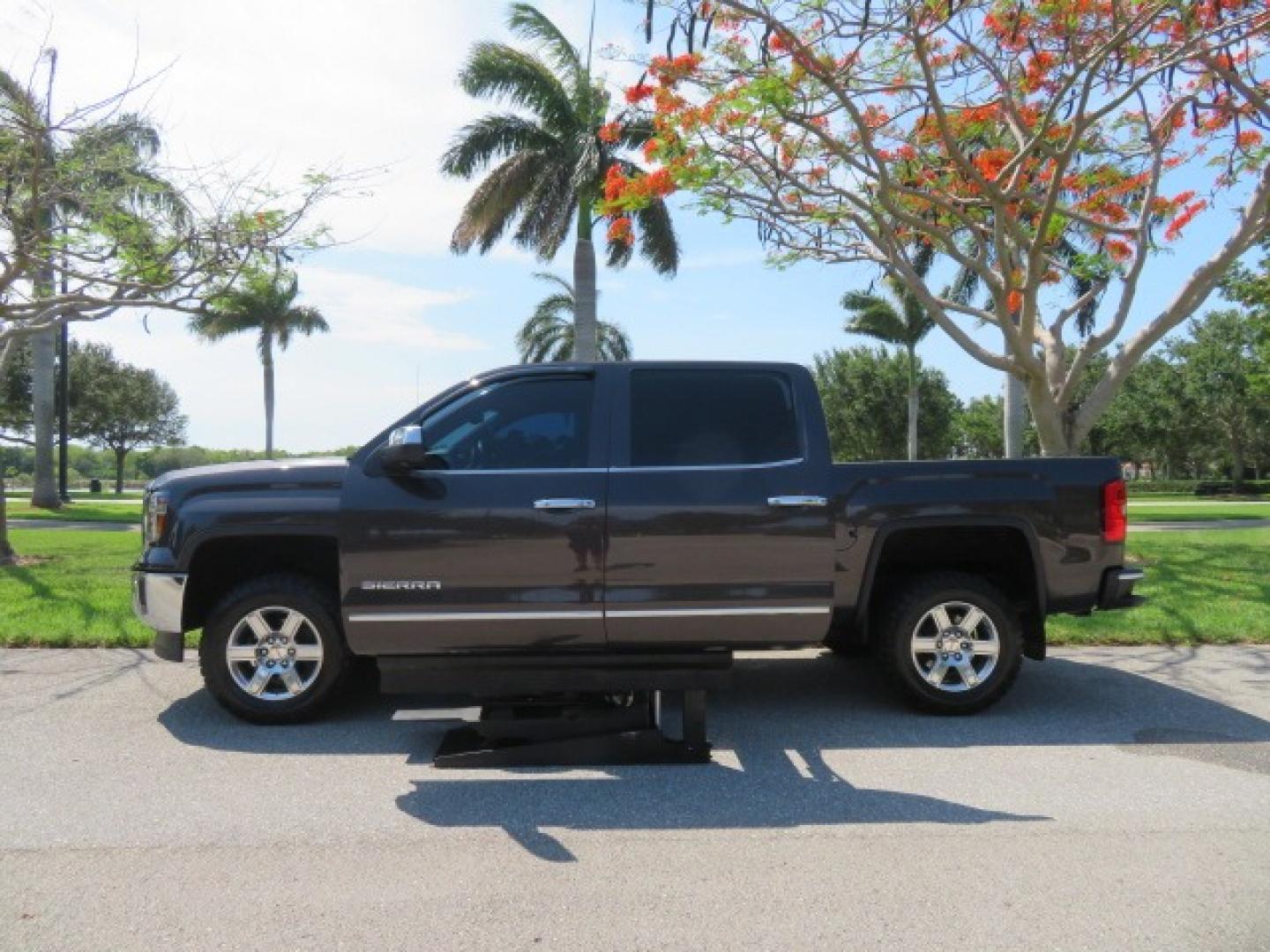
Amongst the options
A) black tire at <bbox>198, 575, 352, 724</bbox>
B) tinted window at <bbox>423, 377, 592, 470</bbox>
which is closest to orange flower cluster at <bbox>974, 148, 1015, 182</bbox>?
tinted window at <bbox>423, 377, 592, 470</bbox>

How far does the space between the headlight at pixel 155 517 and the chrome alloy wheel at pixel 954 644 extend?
4.31m

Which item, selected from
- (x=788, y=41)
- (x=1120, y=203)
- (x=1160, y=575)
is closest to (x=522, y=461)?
(x=788, y=41)

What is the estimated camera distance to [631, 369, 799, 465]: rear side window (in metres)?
5.38

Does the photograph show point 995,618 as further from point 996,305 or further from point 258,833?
point 996,305

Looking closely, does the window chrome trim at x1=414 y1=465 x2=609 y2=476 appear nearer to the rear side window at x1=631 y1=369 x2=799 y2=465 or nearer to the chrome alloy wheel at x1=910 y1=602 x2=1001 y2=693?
the rear side window at x1=631 y1=369 x2=799 y2=465

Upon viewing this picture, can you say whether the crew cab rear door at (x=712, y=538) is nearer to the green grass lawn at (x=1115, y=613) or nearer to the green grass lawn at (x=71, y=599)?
the green grass lawn at (x=1115, y=613)

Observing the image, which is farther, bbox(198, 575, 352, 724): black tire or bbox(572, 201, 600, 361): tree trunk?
bbox(572, 201, 600, 361): tree trunk

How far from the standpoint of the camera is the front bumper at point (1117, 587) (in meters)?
5.61

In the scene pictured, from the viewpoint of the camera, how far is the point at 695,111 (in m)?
12.5

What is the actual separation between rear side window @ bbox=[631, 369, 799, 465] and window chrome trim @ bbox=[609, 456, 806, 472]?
0.03 meters

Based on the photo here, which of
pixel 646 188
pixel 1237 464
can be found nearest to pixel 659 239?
pixel 646 188

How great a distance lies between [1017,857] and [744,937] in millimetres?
1256

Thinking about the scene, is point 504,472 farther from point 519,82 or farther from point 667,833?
point 519,82

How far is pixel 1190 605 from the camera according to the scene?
8859 mm
